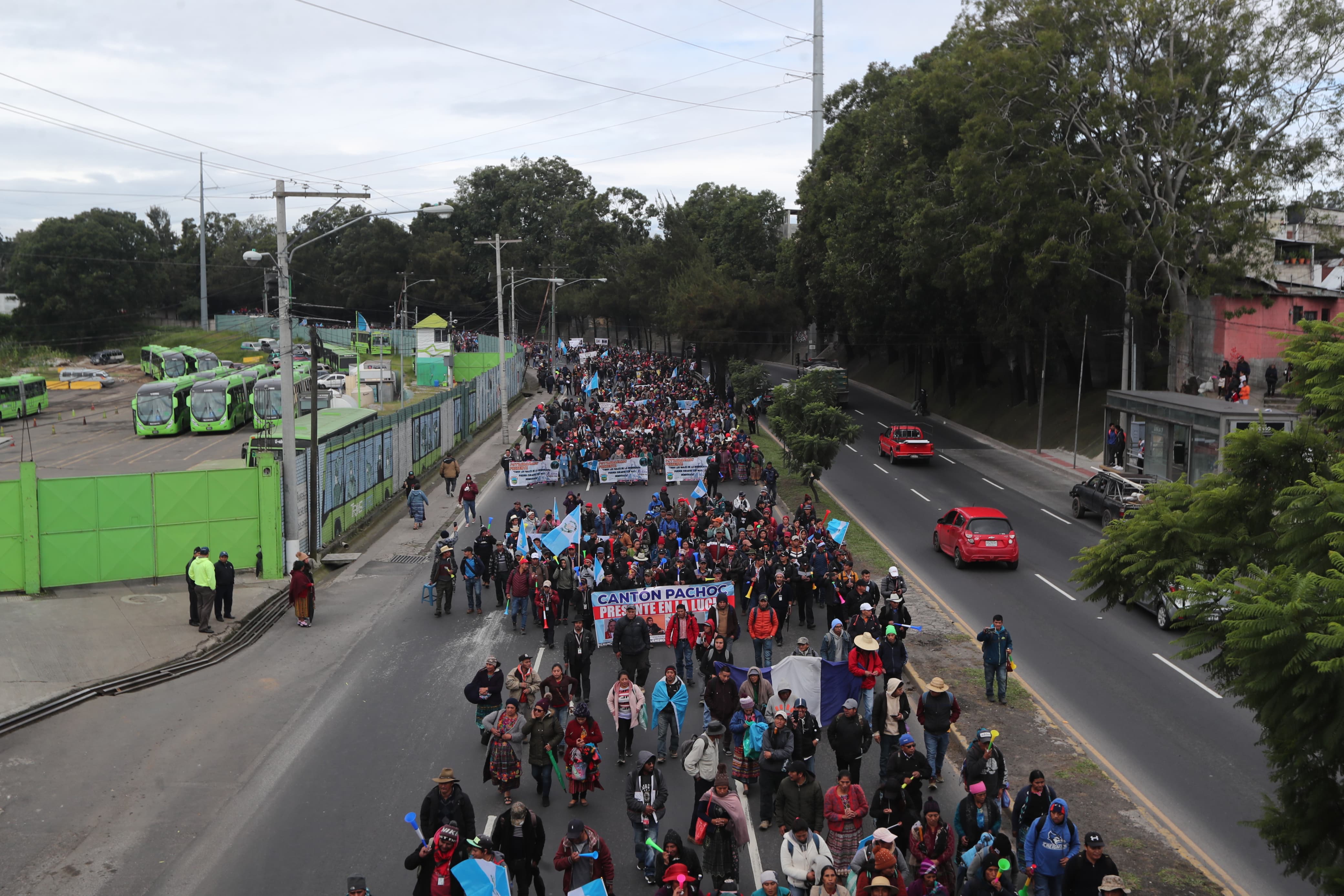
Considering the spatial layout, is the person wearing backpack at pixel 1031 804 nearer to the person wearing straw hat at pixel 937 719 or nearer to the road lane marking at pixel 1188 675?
the person wearing straw hat at pixel 937 719

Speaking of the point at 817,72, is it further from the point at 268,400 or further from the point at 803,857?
the point at 803,857

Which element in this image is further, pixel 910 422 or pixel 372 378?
pixel 372 378

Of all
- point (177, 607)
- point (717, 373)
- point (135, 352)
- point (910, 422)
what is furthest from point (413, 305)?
point (177, 607)

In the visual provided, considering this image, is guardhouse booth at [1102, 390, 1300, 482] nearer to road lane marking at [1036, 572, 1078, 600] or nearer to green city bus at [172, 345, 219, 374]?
road lane marking at [1036, 572, 1078, 600]

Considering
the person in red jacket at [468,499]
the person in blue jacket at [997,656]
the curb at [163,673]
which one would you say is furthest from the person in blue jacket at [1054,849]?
the person in red jacket at [468,499]

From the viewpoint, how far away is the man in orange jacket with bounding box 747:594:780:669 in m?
17.4

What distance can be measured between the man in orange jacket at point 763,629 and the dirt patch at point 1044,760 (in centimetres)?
237

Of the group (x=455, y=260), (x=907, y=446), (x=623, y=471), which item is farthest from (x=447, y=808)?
(x=455, y=260)

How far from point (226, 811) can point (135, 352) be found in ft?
391

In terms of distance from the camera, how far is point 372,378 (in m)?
63.8

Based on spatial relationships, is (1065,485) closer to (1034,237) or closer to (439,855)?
(1034,237)

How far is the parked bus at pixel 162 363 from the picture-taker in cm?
7700

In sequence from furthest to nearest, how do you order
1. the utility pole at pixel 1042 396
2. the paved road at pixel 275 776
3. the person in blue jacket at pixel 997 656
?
the utility pole at pixel 1042 396 → the person in blue jacket at pixel 997 656 → the paved road at pixel 275 776

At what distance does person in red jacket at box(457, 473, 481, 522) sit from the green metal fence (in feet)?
21.1
